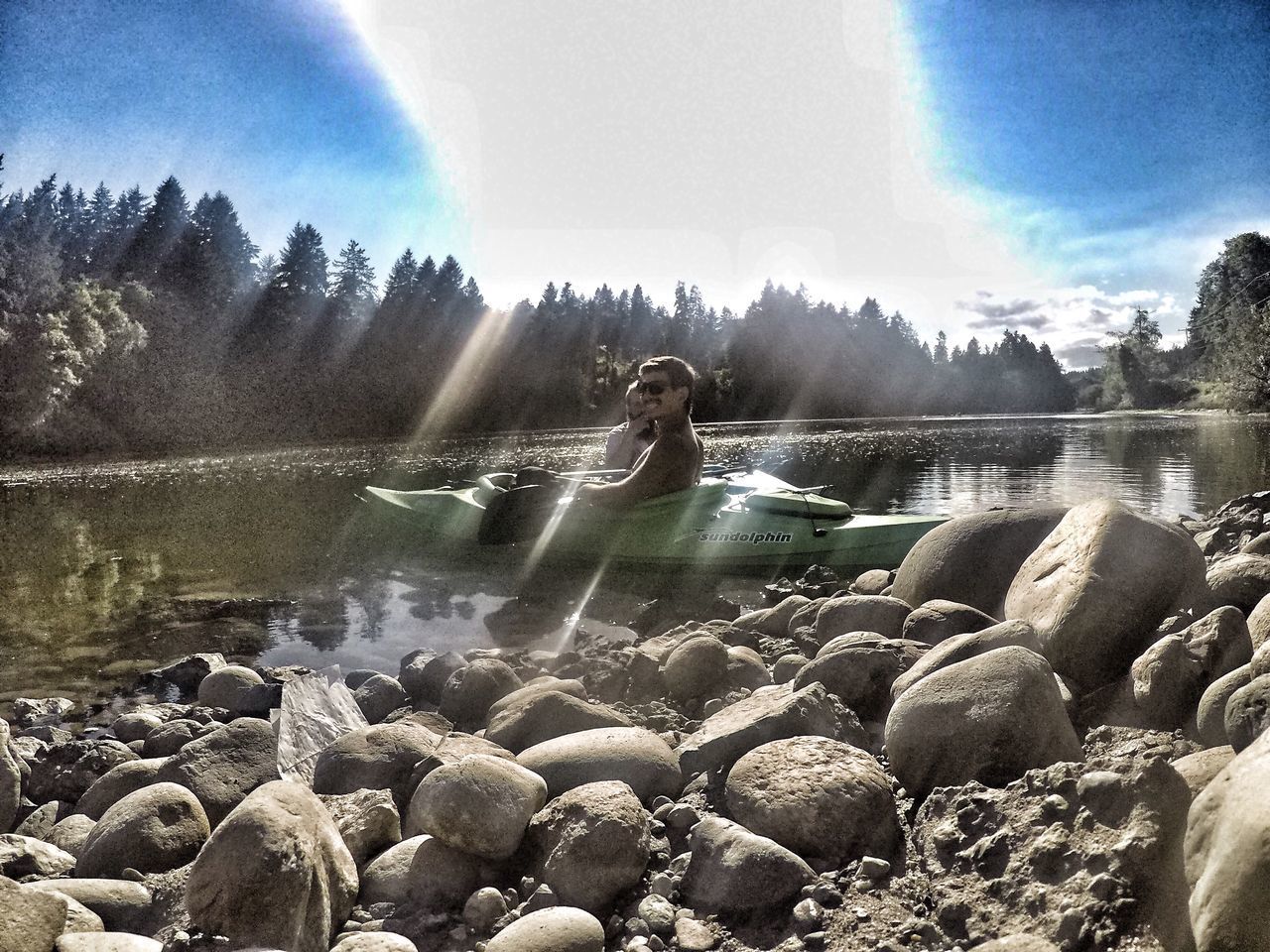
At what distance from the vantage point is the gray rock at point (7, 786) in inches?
127

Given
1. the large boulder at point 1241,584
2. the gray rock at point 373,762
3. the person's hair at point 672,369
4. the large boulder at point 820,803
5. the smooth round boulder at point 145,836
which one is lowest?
the smooth round boulder at point 145,836

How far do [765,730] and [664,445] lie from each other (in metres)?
5.57

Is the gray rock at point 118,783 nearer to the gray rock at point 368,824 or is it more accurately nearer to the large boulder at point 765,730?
the gray rock at point 368,824

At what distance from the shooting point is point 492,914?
2207 mm

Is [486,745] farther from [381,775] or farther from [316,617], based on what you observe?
[316,617]

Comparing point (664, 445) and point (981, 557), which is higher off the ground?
point (664, 445)

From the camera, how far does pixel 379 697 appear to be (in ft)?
14.8

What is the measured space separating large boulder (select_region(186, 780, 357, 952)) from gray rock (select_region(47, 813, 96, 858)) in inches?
45.4

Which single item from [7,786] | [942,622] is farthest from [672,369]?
[7,786]

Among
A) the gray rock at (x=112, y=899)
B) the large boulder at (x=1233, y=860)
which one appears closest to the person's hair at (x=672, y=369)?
the gray rock at (x=112, y=899)

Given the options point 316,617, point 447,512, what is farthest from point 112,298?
point 316,617

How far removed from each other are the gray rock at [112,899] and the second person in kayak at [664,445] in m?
6.16

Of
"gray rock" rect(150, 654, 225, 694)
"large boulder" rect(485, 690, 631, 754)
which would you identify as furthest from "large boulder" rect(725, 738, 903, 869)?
"gray rock" rect(150, 654, 225, 694)

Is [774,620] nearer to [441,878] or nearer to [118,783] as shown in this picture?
[441,878]
